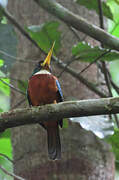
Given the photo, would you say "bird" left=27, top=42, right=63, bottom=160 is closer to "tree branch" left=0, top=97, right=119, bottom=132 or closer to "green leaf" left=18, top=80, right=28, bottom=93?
"green leaf" left=18, top=80, right=28, bottom=93

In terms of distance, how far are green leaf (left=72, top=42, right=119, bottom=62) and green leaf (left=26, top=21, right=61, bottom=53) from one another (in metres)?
0.27

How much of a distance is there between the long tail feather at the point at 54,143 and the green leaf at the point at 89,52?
0.62 metres

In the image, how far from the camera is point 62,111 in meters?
1.98

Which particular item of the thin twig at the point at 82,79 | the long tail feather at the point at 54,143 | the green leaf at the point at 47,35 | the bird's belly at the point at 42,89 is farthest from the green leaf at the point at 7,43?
the long tail feather at the point at 54,143

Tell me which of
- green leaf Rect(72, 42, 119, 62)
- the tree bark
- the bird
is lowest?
the tree bark

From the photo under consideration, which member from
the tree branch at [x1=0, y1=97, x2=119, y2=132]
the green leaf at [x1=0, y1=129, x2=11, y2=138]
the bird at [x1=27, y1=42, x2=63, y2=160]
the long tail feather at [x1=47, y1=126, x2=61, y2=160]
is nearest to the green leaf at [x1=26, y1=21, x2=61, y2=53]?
the bird at [x1=27, y1=42, x2=63, y2=160]

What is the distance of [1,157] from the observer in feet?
9.35

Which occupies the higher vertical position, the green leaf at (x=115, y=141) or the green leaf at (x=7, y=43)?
the green leaf at (x=7, y=43)

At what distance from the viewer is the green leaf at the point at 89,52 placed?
9.06 ft

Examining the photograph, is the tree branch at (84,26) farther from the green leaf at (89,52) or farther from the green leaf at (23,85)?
the green leaf at (23,85)

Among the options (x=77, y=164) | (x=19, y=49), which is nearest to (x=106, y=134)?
(x=77, y=164)

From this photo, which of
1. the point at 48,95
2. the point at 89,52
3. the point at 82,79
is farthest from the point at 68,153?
the point at 89,52

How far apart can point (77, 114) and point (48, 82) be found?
3.65 ft

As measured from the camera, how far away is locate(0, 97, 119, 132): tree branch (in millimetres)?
1906
